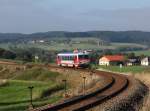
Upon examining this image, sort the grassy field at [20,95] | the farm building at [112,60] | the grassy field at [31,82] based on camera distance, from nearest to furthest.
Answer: the grassy field at [20,95], the grassy field at [31,82], the farm building at [112,60]

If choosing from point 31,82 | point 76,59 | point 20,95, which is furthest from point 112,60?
point 20,95

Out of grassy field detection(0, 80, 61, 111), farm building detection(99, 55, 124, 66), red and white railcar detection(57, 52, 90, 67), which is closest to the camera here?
Answer: grassy field detection(0, 80, 61, 111)

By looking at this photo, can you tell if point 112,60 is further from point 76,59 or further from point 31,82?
point 31,82

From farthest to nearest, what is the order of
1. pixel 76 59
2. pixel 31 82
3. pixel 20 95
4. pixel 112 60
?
pixel 112 60 < pixel 76 59 < pixel 31 82 < pixel 20 95

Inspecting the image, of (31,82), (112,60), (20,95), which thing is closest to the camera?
(20,95)

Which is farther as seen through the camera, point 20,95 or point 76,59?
point 76,59

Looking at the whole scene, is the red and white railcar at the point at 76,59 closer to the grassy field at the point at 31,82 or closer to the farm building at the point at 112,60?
the grassy field at the point at 31,82

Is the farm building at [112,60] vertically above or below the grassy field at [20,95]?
below

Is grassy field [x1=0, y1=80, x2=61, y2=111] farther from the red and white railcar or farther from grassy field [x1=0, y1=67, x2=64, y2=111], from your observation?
the red and white railcar

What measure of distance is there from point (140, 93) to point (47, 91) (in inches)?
875

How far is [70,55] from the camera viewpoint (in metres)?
77.7

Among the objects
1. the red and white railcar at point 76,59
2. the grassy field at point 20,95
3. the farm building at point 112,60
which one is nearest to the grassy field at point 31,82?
the grassy field at point 20,95

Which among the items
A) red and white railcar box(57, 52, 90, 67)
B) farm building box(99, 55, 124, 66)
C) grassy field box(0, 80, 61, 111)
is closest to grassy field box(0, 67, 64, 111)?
grassy field box(0, 80, 61, 111)

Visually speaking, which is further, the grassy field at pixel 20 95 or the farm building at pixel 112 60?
the farm building at pixel 112 60
